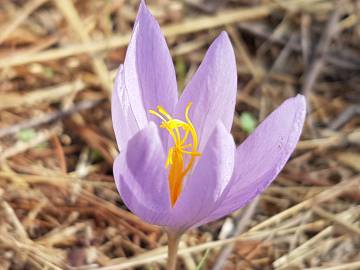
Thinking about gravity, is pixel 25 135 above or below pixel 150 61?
above

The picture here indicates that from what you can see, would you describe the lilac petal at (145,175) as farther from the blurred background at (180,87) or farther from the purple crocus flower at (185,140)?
the blurred background at (180,87)

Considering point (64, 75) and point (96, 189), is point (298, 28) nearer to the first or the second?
point (64, 75)

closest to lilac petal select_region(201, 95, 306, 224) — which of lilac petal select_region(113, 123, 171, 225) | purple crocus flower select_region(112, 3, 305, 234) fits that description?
purple crocus flower select_region(112, 3, 305, 234)

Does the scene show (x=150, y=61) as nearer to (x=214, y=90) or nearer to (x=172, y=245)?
(x=214, y=90)

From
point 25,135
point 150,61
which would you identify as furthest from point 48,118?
point 150,61

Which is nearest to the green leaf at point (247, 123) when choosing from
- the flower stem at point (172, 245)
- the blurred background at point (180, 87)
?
the blurred background at point (180, 87)

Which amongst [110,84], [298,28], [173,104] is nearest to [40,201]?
[110,84]
